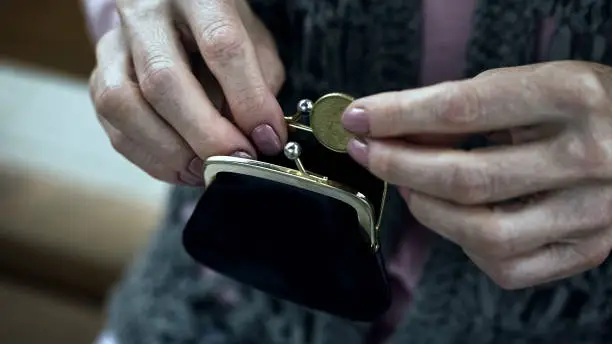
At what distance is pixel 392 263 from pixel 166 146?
0.19 meters

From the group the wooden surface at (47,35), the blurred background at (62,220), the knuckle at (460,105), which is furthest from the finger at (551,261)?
the wooden surface at (47,35)

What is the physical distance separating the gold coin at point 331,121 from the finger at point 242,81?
0.03 meters

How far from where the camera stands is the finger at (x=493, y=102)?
1.54 ft

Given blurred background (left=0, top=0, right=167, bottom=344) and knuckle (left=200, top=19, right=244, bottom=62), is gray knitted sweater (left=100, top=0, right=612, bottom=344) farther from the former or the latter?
blurred background (left=0, top=0, right=167, bottom=344)

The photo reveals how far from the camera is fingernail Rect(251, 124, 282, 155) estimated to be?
1.74ft

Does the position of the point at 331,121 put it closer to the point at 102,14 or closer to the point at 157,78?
the point at 157,78

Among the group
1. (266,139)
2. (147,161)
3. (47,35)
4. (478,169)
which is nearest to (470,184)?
(478,169)

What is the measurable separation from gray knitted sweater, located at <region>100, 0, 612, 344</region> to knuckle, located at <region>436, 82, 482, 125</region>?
0.28ft

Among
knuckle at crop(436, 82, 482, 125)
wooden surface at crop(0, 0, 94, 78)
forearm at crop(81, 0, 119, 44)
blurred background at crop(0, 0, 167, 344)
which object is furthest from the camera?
wooden surface at crop(0, 0, 94, 78)

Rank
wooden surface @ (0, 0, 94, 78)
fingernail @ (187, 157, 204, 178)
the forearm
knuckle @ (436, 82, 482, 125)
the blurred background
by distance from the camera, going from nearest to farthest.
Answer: knuckle @ (436, 82, 482, 125), fingernail @ (187, 157, 204, 178), the forearm, the blurred background, wooden surface @ (0, 0, 94, 78)

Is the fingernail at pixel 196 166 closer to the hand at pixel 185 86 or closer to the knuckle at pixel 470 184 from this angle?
the hand at pixel 185 86

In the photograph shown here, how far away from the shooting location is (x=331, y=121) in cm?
51

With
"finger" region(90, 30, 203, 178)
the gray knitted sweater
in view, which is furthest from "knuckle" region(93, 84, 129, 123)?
the gray knitted sweater

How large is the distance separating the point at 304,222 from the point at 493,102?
16 cm
